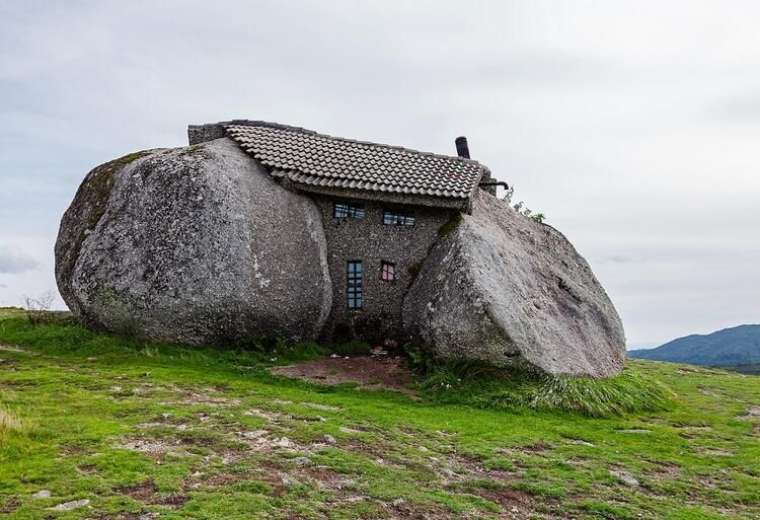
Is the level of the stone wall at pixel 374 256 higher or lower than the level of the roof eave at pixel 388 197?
lower

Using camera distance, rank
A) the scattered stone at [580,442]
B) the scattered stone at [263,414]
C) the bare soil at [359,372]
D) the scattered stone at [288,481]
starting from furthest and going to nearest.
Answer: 1. the bare soil at [359,372]
2. the scattered stone at [580,442]
3. the scattered stone at [263,414]
4. the scattered stone at [288,481]

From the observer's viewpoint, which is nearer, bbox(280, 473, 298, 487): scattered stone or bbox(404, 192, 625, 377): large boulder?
bbox(280, 473, 298, 487): scattered stone

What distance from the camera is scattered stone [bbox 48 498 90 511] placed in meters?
7.91

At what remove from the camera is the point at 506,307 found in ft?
62.1

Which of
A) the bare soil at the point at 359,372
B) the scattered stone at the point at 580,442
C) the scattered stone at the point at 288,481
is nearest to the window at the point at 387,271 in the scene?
the bare soil at the point at 359,372

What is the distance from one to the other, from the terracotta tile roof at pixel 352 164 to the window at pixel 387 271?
2584 millimetres

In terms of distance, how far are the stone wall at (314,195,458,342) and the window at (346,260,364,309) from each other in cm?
14

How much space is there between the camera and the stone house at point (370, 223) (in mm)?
22016

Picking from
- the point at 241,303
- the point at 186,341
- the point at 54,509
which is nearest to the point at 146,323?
the point at 186,341

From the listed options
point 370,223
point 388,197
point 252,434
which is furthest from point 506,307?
point 252,434

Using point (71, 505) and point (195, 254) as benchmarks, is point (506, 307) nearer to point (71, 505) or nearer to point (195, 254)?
point (195, 254)

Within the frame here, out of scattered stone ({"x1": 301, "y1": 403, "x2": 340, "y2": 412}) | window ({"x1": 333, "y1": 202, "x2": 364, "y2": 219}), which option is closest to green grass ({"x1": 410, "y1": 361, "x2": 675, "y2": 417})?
scattered stone ({"x1": 301, "y1": 403, "x2": 340, "y2": 412})

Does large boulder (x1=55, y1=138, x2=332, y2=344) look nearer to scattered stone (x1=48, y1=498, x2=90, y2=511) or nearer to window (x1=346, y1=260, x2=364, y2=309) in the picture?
window (x1=346, y1=260, x2=364, y2=309)

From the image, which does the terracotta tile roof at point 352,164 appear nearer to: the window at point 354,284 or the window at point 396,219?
the window at point 396,219
